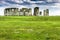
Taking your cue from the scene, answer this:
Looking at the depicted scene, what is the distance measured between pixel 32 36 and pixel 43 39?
0.11 metres

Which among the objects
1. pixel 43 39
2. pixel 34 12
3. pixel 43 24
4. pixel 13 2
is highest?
pixel 13 2

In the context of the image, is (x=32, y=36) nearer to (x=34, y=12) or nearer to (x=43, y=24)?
(x=43, y=24)

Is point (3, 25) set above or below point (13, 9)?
below

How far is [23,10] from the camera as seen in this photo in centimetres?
167

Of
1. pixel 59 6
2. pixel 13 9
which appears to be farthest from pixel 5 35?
pixel 59 6

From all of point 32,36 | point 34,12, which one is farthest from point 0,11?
point 32,36

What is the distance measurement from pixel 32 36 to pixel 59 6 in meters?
0.53

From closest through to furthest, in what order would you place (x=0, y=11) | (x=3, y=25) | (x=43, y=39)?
(x=43, y=39), (x=3, y=25), (x=0, y=11)

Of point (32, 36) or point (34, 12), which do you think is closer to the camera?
point (32, 36)

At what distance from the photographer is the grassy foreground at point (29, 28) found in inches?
55.2

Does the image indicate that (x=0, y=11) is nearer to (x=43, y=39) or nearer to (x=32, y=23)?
(x=32, y=23)

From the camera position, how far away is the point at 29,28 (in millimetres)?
1512

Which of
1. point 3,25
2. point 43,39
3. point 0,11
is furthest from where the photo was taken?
point 0,11

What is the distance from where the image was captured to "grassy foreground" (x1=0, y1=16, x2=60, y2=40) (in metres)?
1.40
